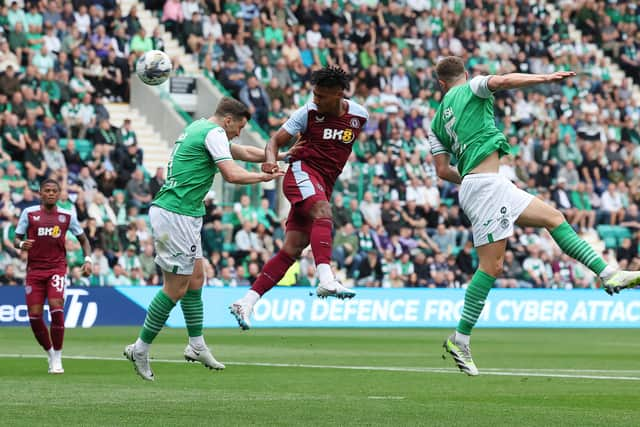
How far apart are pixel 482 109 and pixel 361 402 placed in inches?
110

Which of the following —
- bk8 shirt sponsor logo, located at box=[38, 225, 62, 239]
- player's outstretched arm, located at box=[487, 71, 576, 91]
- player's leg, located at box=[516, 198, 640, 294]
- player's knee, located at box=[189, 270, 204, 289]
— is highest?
player's outstretched arm, located at box=[487, 71, 576, 91]

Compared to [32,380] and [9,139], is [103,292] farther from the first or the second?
[32,380]

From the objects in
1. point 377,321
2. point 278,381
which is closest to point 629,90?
point 377,321

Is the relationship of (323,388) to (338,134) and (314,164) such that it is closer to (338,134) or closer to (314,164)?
(314,164)

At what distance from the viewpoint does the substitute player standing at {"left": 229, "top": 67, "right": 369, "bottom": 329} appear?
12.8 m

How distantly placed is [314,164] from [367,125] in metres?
19.7

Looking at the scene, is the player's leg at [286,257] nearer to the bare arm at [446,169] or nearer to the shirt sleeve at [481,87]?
the bare arm at [446,169]

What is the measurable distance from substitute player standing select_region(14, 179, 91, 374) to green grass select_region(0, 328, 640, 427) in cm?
64

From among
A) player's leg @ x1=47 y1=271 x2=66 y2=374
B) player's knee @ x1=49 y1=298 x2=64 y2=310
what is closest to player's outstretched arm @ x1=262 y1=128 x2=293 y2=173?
player's leg @ x1=47 y1=271 x2=66 y2=374

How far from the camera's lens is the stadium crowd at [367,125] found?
27.4 m

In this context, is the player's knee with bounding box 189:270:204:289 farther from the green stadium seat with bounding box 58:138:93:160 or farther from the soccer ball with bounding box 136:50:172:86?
the green stadium seat with bounding box 58:138:93:160

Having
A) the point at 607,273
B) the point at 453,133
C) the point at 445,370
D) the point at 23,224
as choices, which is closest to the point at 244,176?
the point at 453,133

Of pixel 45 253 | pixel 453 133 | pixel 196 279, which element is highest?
pixel 453 133

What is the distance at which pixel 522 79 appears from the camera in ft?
35.8
